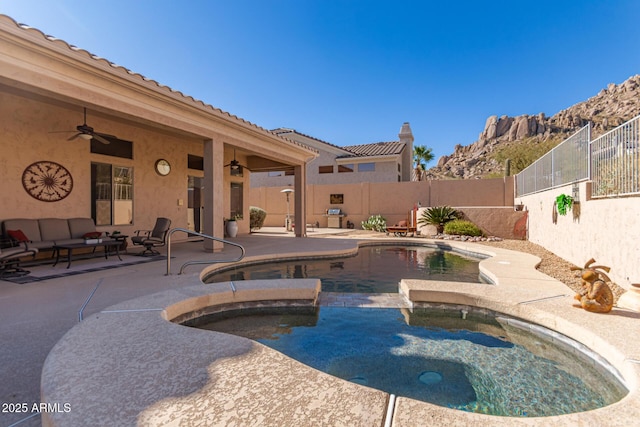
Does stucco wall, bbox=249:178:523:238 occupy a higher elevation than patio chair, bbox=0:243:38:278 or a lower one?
higher

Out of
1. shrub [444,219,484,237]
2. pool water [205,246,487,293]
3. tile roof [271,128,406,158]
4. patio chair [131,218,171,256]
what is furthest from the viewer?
tile roof [271,128,406,158]

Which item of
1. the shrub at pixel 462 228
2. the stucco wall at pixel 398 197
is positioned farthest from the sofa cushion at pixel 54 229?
the stucco wall at pixel 398 197

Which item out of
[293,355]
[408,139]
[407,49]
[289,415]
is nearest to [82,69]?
[293,355]

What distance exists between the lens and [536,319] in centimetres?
376

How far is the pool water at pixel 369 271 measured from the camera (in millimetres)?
6137

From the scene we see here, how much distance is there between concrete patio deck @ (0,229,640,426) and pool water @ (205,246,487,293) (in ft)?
2.57

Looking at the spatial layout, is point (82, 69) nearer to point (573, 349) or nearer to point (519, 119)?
point (573, 349)

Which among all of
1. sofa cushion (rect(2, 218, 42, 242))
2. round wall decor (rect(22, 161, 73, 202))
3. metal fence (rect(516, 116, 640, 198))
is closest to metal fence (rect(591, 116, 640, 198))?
metal fence (rect(516, 116, 640, 198))

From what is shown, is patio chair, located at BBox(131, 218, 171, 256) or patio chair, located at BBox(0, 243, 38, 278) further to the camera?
patio chair, located at BBox(131, 218, 171, 256)

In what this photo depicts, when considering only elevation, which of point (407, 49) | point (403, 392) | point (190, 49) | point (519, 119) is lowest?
point (403, 392)

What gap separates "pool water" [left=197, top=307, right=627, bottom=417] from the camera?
254 centimetres

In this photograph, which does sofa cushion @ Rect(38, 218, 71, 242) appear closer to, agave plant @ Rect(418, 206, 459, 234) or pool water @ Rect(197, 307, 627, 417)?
pool water @ Rect(197, 307, 627, 417)

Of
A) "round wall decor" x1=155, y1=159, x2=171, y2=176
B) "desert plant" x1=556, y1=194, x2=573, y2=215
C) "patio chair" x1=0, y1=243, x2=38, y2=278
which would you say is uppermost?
"round wall decor" x1=155, y1=159, x2=171, y2=176

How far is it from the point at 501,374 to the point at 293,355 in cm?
195
